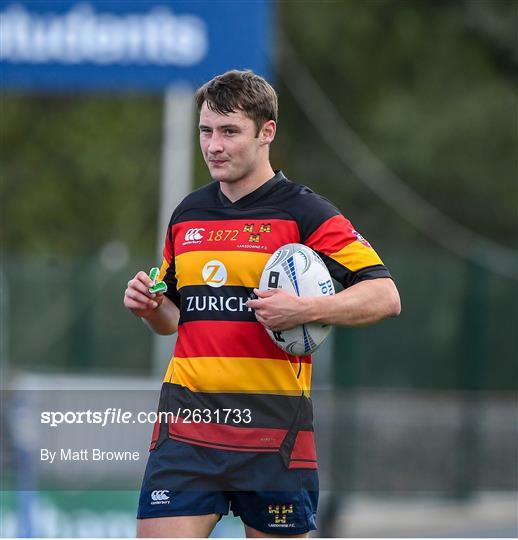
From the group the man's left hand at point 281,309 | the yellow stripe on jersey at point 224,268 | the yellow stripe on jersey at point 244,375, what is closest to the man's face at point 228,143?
the yellow stripe on jersey at point 224,268

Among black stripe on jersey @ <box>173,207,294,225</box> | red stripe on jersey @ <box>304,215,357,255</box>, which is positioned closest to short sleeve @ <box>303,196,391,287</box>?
red stripe on jersey @ <box>304,215,357,255</box>

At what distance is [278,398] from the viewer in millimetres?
5074

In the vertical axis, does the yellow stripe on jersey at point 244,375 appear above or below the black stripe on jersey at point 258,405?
above

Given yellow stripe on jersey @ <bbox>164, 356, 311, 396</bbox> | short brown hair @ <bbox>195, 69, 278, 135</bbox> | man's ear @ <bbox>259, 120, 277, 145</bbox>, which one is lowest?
yellow stripe on jersey @ <bbox>164, 356, 311, 396</bbox>

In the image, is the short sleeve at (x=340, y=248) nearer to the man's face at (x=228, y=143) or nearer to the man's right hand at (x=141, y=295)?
the man's face at (x=228, y=143)

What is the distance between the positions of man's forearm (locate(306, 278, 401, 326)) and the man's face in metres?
0.60

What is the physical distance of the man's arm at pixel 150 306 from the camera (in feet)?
17.0

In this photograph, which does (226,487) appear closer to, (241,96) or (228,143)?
(228,143)

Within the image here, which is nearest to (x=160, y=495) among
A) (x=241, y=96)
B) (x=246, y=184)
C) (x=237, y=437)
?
(x=237, y=437)

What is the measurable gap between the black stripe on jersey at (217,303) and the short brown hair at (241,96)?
60 cm

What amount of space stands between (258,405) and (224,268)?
52 centimetres

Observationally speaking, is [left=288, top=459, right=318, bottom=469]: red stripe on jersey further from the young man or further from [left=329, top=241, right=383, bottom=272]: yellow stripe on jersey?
[left=329, top=241, right=383, bottom=272]: yellow stripe on jersey

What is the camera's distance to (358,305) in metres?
4.93

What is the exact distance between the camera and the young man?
5.04 metres
